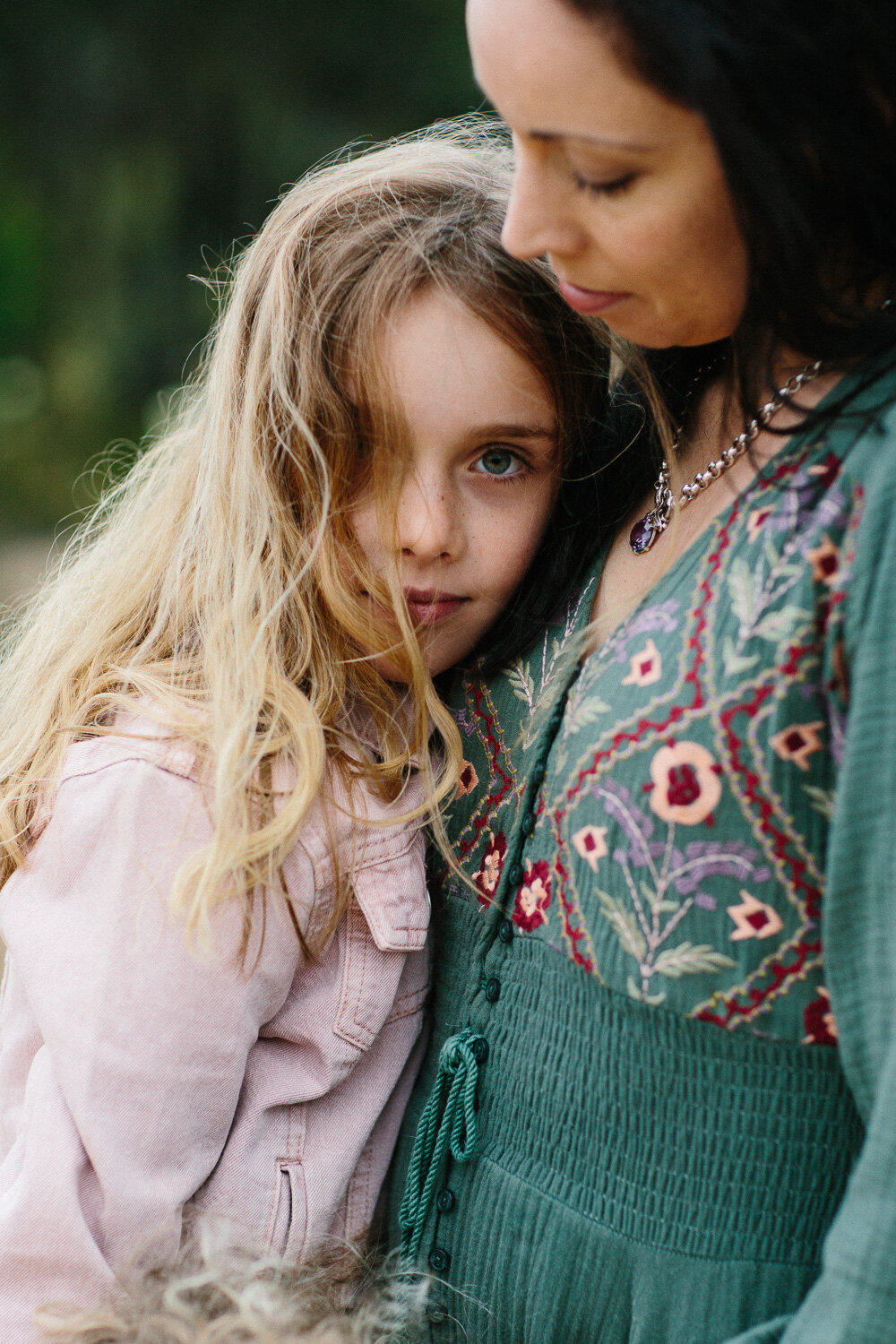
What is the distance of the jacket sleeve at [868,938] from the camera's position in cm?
81

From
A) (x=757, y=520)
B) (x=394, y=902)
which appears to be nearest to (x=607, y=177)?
(x=757, y=520)

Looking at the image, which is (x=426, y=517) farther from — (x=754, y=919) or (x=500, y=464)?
(x=754, y=919)

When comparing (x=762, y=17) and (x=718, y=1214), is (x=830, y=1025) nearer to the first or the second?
(x=718, y=1214)

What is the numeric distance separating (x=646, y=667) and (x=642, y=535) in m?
0.28

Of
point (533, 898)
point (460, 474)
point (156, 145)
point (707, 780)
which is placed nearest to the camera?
point (707, 780)

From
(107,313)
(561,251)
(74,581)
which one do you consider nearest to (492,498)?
(561,251)

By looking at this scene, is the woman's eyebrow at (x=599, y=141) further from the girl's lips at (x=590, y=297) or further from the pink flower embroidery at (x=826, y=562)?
the pink flower embroidery at (x=826, y=562)

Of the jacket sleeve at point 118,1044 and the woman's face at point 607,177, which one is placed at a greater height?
the woman's face at point 607,177

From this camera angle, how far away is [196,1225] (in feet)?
3.91

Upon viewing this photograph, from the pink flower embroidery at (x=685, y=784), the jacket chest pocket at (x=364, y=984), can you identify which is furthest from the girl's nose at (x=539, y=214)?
the jacket chest pocket at (x=364, y=984)

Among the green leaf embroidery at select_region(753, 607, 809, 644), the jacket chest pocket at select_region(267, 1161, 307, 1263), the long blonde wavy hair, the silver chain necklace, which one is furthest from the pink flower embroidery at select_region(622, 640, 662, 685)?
the jacket chest pocket at select_region(267, 1161, 307, 1263)

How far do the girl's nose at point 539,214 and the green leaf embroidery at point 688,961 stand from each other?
61 cm

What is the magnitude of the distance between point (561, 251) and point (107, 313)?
6847mm

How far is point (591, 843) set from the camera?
1.08m
